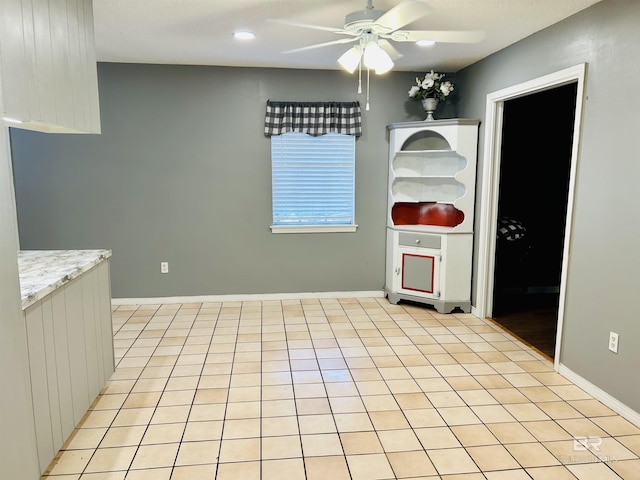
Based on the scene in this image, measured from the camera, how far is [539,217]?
16.5 feet

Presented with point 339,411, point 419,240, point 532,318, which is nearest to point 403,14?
point 339,411

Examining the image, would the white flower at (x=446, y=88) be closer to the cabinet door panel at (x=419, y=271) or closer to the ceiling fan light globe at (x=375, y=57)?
the cabinet door panel at (x=419, y=271)

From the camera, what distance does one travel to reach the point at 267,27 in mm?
3193

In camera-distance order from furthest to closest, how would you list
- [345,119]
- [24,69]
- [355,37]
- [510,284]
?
[510,284]
[345,119]
[355,37]
[24,69]

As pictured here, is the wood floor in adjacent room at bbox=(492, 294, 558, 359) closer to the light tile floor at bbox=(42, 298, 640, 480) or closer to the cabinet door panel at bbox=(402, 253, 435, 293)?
the light tile floor at bbox=(42, 298, 640, 480)

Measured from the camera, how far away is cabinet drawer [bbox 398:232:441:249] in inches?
170

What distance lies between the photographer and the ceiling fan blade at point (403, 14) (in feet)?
6.56

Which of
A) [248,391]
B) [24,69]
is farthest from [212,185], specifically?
[24,69]

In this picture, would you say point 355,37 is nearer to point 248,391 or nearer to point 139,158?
point 248,391

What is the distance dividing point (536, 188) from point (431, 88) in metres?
1.73

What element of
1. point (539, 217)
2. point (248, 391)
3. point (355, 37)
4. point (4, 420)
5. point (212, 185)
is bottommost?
point (248, 391)

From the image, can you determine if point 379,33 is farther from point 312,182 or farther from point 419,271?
point 419,271

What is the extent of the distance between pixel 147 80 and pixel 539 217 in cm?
439

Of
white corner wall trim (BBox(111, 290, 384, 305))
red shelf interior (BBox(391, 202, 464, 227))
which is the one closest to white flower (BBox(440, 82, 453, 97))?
red shelf interior (BBox(391, 202, 464, 227))
